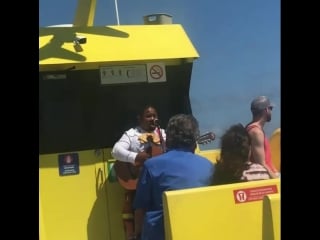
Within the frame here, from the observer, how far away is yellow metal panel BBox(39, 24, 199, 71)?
96.0 inches

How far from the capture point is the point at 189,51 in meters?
2.57

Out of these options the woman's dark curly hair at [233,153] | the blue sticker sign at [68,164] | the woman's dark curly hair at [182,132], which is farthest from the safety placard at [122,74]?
the woman's dark curly hair at [233,153]

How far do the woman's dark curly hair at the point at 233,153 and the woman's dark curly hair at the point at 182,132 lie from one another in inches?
5.3

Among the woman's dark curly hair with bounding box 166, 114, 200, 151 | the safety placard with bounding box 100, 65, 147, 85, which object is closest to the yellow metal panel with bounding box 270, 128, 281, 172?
the woman's dark curly hair with bounding box 166, 114, 200, 151

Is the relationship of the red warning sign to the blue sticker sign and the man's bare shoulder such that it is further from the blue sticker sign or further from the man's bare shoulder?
the blue sticker sign

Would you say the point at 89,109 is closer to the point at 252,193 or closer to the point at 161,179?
the point at 161,179

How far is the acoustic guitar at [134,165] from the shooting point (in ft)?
7.93

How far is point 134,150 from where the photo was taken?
94.7 inches

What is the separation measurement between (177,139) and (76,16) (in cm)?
76

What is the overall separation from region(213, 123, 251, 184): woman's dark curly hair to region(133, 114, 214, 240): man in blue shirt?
56mm

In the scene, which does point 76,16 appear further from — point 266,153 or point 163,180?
point 266,153

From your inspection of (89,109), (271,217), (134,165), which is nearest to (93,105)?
(89,109)
